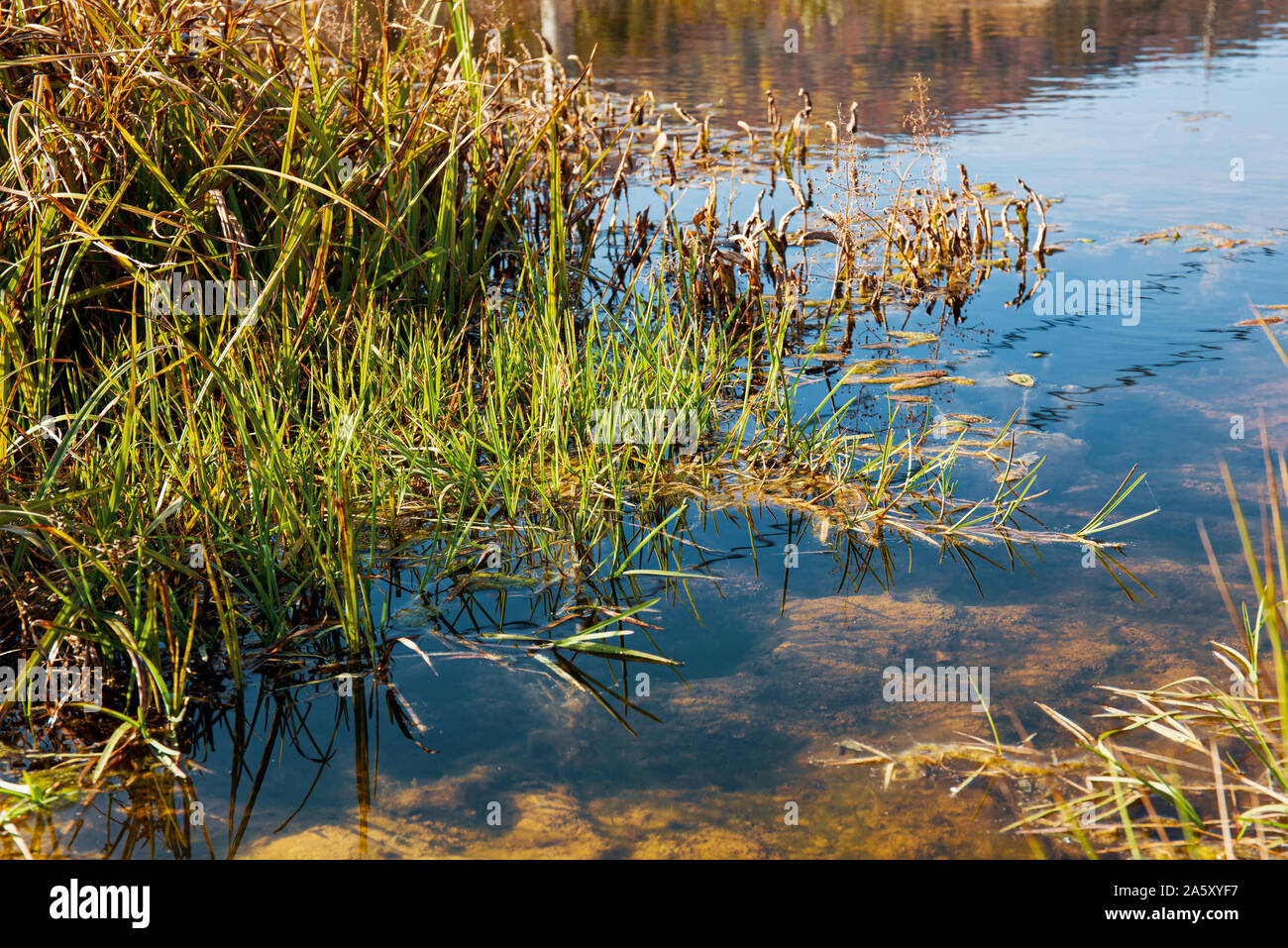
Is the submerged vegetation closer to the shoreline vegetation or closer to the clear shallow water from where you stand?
the clear shallow water

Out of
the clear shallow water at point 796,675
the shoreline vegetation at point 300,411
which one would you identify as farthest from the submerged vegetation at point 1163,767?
the shoreline vegetation at point 300,411

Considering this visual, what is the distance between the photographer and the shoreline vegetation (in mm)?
2477

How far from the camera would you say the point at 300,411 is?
137 inches

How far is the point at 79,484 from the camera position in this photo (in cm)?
270

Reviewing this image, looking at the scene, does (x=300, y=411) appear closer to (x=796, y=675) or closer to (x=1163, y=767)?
(x=796, y=675)

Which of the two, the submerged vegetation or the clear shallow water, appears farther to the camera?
the clear shallow water

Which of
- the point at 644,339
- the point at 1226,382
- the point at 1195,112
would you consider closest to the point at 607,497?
the point at 644,339

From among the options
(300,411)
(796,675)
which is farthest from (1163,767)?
(300,411)

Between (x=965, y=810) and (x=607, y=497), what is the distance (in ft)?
5.19

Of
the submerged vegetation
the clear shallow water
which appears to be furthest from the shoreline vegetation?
the submerged vegetation

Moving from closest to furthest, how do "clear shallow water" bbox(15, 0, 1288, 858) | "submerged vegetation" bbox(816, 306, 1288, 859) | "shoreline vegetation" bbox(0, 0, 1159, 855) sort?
"submerged vegetation" bbox(816, 306, 1288, 859) < "clear shallow water" bbox(15, 0, 1288, 858) < "shoreline vegetation" bbox(0, 0, 1159, 855)

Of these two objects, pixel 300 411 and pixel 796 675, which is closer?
pixel 796 675

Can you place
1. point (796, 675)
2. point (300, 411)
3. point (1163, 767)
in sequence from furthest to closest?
point (300, 411) < point (796, 675) < point (1163, 767)
